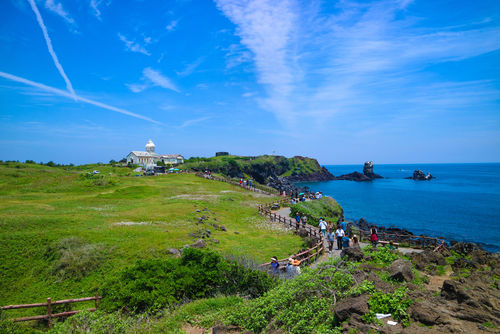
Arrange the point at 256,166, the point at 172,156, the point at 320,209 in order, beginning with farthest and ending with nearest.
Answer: the point at 256,166 → the point at 172,156 → the point at 320,209

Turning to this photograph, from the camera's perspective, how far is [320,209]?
40.5 m

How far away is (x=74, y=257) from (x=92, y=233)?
4.12 meters

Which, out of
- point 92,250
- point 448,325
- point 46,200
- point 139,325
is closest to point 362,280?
point 448,325

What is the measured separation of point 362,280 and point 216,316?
611 centimetres

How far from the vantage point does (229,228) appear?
27.7 metres

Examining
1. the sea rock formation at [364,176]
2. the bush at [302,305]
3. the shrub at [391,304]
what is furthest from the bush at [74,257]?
the sea rock formation at [364,176]

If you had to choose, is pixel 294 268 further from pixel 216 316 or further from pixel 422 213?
pixel 422 213

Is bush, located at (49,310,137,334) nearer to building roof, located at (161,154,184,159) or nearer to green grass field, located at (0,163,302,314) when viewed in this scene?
green grass field, located at (0,163,302,314)

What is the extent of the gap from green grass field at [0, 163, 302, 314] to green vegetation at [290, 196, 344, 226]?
5.76 m

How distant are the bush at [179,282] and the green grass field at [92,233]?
4621mm

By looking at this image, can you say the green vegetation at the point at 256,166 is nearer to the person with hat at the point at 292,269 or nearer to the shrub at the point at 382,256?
the person with hat at the point at 292,269

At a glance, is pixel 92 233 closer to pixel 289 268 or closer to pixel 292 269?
pixel 289 268

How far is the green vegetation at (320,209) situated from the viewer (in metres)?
33.4

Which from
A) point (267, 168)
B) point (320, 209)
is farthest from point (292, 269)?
point (267, 168)
